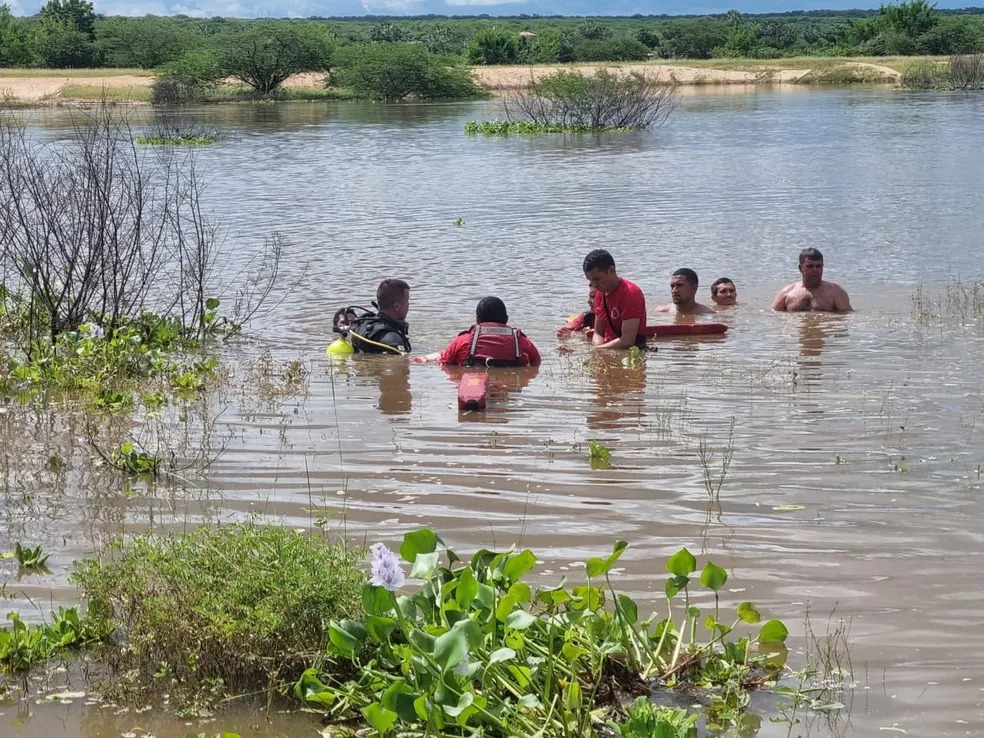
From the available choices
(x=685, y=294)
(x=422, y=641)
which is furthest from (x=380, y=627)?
(x=685, y=294)

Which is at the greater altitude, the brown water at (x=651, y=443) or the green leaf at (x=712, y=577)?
the green leaf at (x=712, y=577)

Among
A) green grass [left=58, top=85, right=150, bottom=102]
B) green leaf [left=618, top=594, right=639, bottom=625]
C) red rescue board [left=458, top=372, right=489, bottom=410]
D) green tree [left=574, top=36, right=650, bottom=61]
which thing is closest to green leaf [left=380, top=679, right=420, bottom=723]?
green leaf [left=618, top=594, right=639, bottom=625]

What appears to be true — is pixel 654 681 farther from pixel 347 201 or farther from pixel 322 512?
pixel 347 201

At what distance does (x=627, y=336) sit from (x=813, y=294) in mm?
2915

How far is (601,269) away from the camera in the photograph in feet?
35.7

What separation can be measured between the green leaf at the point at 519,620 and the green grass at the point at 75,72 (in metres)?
61.8

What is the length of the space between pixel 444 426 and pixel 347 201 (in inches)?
597

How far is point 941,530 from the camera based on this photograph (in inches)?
233

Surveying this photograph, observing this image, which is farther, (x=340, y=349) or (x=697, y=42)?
(x=697, y=42)

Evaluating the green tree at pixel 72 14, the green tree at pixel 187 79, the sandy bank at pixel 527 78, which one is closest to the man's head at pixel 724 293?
the sandy bank at pixel 527 78

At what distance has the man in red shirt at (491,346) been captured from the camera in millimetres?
10203

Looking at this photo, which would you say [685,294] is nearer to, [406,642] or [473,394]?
[473,394]

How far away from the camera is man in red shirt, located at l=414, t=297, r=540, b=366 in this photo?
10.2 metres

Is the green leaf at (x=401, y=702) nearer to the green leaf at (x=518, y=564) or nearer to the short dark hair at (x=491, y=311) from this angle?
the green leaf at (x=518, y=564)
